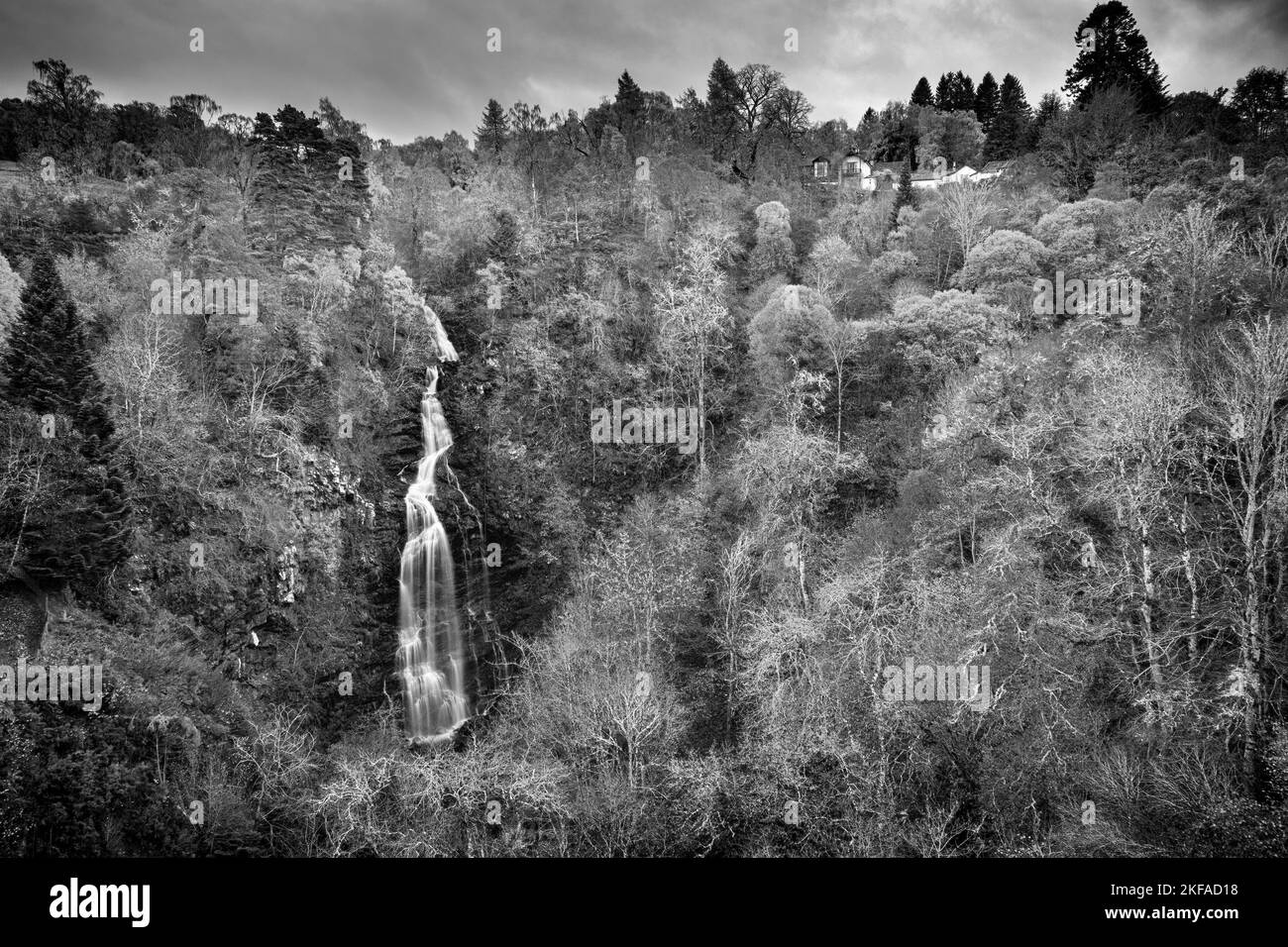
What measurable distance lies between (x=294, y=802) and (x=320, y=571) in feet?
39.7

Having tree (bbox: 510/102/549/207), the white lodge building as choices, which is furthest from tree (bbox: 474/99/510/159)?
the white lodge building

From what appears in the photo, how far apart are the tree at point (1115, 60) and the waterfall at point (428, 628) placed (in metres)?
62.5

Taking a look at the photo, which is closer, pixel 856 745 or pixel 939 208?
pixel 856 745

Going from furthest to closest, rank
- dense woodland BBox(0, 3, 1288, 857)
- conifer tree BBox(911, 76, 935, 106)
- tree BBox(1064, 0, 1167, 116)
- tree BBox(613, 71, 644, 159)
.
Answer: conifer tree BBox(911, 76, 935, 106) < tree BBox(613, 71, 644, 159) < tree BBox(1064, 0, 1167, 116) < dense woodland BBox(0, 3, 1288, 857)

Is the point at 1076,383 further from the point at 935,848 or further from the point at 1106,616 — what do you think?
the point at 935,848

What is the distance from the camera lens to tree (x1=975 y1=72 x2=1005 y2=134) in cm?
8498

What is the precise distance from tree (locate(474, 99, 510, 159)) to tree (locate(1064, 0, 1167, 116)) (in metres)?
52.5


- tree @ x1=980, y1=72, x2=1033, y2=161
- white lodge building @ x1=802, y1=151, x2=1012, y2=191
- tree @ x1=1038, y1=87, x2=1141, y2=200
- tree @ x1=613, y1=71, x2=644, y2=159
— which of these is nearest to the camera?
tree @ x1=1038, y1=87, x2=1141, y2=200

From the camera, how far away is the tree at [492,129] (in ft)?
227

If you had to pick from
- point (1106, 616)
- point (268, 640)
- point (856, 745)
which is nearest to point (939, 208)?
point (1106, 616)

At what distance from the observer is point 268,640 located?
103 ft

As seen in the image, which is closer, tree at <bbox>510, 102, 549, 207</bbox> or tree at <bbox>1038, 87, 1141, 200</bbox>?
tree at <bbox>1038, 87, 1141, 200</bbox>

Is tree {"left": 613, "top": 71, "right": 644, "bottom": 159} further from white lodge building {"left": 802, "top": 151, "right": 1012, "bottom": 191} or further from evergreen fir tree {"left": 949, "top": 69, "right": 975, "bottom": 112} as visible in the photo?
evergreen fir tree {"left": 949, "top": 69, "right": 975, "bottom": 112}

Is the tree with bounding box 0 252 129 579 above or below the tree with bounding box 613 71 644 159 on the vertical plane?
below
